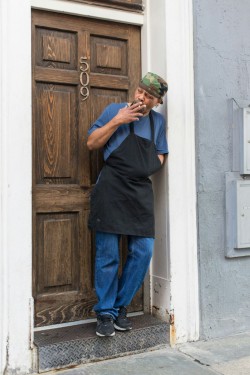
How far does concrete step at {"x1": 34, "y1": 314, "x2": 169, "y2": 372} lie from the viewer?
2.96 m

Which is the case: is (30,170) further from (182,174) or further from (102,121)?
(182,174)

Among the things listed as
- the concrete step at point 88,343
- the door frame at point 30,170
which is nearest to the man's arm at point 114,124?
the door frame at point 30,170

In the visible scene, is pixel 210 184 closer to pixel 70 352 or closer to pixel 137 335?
pixel 137 335

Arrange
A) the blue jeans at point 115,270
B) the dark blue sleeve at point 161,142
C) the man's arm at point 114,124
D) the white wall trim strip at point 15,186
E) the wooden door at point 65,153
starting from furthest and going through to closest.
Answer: the dark blue sleeve at point 161,142
the wooden door at point 65,153
the blue jeans at point 115,270
the man's arm at point 114,124
the white wall trim strip at point 15,186

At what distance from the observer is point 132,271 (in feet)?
10.7

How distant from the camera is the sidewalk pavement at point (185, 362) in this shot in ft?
9.73

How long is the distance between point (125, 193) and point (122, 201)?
56 millimetres

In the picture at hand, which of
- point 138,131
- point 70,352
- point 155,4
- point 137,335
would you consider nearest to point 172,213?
point 138,131

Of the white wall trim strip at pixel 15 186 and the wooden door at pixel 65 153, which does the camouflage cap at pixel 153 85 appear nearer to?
the wooden door at pixel 65 153

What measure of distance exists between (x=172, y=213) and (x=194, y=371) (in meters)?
1.06

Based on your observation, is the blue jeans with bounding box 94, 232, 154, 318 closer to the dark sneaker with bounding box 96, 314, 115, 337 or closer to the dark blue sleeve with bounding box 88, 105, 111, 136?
the dark sneaker with bounding box 96, 314, 115, 337

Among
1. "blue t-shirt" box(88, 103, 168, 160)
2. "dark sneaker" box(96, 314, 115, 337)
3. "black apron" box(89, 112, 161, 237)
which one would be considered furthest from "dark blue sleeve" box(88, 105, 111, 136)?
"dark sneaker" box(96, 314, 115, 337)

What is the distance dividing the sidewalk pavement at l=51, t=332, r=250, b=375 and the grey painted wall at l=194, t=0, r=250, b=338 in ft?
0.59

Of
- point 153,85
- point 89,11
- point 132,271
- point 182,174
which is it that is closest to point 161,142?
point 182,174
